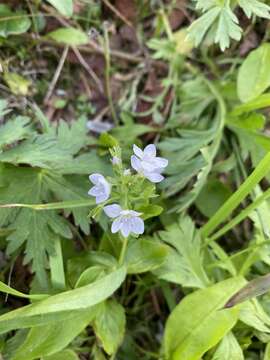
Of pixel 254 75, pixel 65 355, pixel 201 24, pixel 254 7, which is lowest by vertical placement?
pixel 65 355

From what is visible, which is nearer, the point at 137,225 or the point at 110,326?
the point at 137,225

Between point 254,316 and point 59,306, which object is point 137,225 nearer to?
point 59,306

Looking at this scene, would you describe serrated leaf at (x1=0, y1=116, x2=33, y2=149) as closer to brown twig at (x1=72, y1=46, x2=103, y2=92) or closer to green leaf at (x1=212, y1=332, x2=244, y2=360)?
brown twig at (x1=72, y1=46, x2=103, y2=92)

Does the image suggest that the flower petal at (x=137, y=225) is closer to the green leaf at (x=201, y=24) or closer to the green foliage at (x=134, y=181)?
the green foliage at (x=134, y=181)

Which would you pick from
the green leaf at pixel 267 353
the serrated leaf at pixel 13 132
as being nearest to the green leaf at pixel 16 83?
the serrated leaf at pixel 13 132

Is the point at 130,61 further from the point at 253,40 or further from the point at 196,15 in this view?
the point at 253,40

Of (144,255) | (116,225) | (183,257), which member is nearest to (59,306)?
(116,225)

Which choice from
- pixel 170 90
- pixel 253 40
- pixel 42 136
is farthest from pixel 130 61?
pixel 42 136
